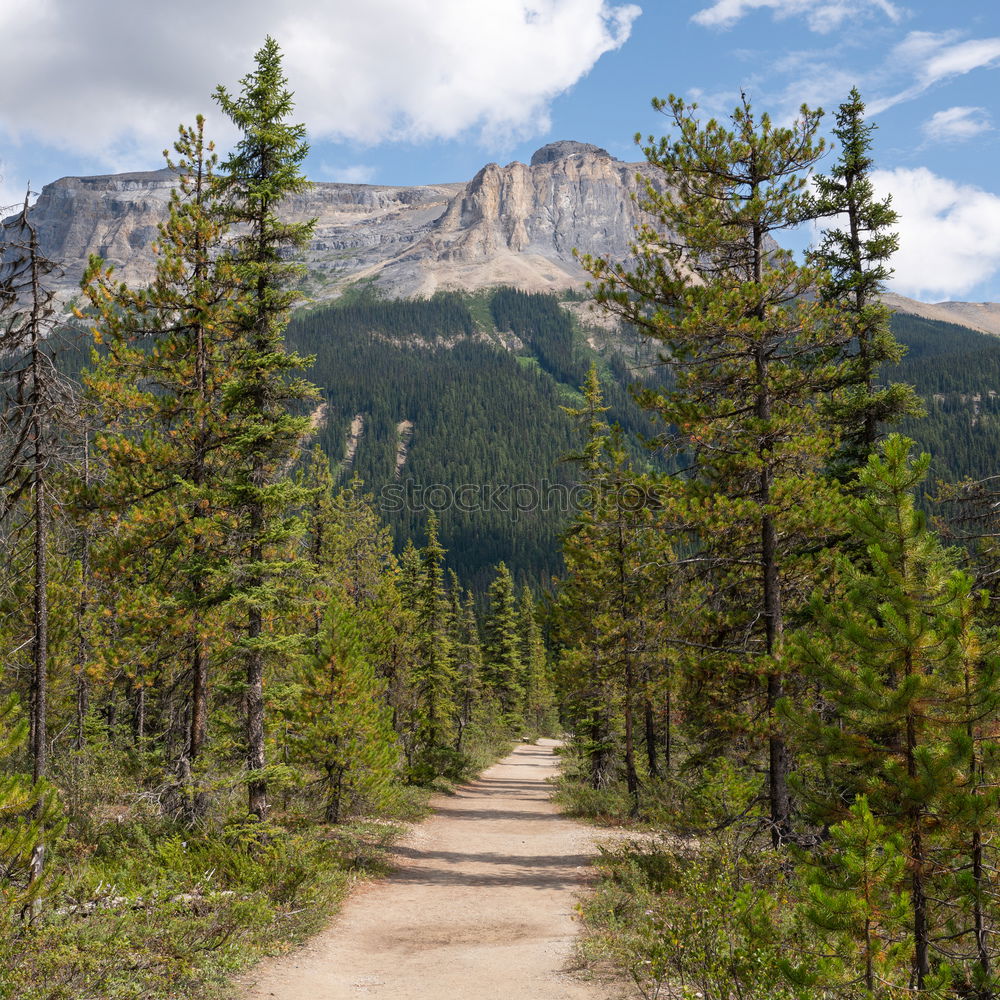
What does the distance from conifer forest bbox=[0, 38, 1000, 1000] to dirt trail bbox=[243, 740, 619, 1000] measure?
602 millimetres

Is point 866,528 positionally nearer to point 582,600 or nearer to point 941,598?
point 941,598

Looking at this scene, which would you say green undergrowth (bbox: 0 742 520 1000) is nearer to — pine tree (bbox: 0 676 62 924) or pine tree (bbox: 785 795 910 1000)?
pine tree (bbox: 0 676 62 924)

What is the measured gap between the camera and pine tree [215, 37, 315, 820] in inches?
473

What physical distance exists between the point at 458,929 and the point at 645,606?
10.8 metres

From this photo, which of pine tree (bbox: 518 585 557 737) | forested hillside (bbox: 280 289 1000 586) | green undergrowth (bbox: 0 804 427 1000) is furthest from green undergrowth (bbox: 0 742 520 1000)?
forested hillside (bbox: 280 289 1000 586)

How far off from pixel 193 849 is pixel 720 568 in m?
10.5

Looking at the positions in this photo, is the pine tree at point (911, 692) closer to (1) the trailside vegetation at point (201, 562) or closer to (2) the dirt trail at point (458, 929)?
(2) the dirt trail at point (458, 929)

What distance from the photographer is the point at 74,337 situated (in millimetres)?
9438

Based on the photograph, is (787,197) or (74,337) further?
(787,197)

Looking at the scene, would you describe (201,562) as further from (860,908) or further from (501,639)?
(501,639)

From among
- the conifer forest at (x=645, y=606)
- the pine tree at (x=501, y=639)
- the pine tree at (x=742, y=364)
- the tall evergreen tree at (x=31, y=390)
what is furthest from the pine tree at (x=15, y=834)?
the pine tree at (x=501, y=639)

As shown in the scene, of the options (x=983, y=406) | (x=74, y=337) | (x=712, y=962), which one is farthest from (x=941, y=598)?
(x=983, y=406)

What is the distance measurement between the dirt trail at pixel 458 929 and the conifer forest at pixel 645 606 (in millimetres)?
602

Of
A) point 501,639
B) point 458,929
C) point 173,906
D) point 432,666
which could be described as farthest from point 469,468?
point 173,906
